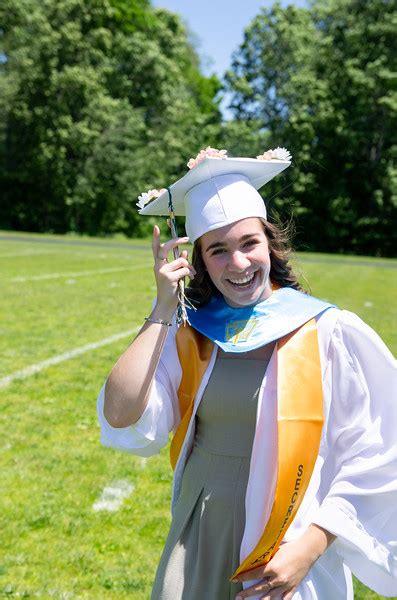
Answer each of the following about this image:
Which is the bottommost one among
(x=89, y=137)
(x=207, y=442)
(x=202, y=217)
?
(x=207, y=442)

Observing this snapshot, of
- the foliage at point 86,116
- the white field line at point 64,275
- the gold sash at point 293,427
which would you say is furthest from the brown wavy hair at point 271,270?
the foliage at point 86,116

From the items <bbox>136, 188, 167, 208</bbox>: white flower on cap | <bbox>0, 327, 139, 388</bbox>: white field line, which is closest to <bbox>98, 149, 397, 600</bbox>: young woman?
<bbox>136, 188, 167, 208</bbox>: white flower on cap

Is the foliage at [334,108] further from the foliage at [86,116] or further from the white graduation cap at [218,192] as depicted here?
the white graduation cap at [218,192]

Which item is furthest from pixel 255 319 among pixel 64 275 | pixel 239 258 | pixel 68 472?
pixel 64 275

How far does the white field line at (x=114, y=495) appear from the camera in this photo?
4418 millimetres

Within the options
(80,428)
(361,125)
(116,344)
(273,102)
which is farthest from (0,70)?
(80,428)

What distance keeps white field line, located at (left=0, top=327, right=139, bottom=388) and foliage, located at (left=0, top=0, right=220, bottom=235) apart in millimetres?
27612

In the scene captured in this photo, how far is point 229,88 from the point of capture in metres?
38.5

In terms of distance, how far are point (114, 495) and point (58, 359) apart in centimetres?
359

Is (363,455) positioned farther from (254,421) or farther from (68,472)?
(68,472)

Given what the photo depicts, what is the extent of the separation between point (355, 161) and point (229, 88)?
838cm

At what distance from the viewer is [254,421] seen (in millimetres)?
1970

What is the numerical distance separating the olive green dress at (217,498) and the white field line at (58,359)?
513cm

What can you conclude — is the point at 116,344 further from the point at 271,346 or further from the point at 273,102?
the point at 273,102
